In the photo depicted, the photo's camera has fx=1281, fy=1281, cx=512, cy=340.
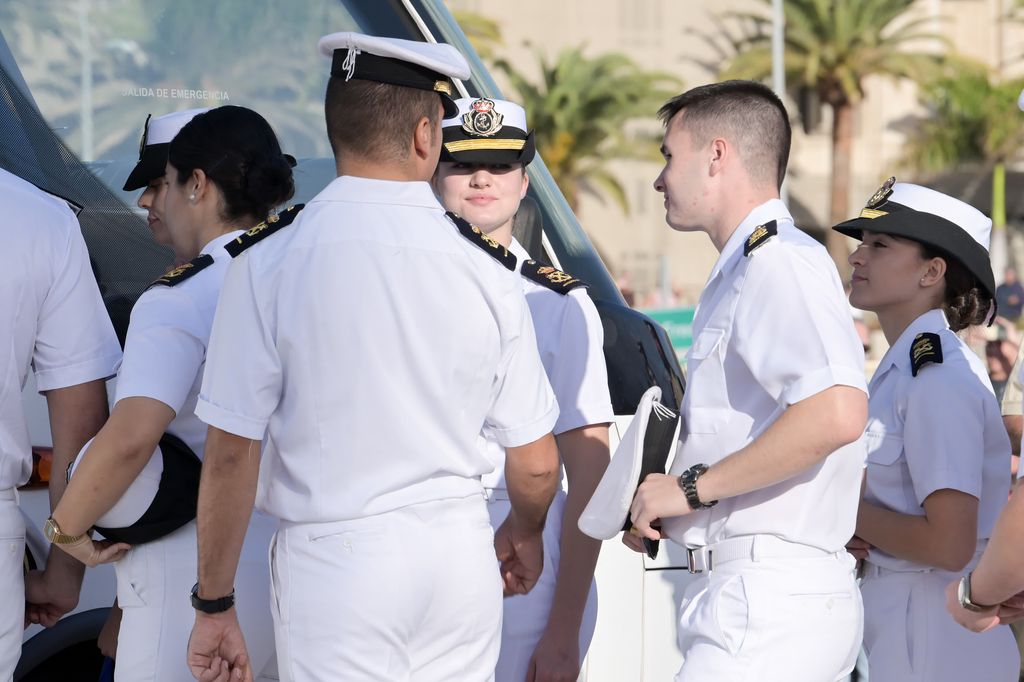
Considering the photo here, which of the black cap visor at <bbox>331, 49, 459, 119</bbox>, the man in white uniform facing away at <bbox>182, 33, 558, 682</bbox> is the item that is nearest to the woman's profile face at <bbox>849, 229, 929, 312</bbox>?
the man in white uniform facing away at <bbox>182, 33, 558, 682</bbox>

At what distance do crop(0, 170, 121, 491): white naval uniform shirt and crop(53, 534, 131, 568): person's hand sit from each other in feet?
0.66

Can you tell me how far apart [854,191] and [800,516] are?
34294 mm

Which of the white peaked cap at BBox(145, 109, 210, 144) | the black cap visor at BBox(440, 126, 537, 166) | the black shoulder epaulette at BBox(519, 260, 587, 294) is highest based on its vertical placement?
the white peaked cap at BBox(145, 109, 210, 144)

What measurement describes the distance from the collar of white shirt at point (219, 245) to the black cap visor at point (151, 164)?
0.31 metres

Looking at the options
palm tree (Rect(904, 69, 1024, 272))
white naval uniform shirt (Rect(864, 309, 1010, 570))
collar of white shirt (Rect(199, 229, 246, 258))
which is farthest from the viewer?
palm tree (Rect(904, 69, 1024, 272))

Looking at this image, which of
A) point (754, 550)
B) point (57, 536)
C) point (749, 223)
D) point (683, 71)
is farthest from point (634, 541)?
point (683, 71)

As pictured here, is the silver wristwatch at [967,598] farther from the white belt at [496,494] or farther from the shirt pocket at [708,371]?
the white belt at [496,494]

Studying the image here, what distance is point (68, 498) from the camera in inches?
97.1

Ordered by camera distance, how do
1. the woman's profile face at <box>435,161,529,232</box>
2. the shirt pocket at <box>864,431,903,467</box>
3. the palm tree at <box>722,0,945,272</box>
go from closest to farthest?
the shirt pocket at <box>864,431,903,467</box> < the woman's profile face at <box>435,161,529,232</box> < the palm tree at <box>722,0,945,272</box>

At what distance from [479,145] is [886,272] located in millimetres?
1052

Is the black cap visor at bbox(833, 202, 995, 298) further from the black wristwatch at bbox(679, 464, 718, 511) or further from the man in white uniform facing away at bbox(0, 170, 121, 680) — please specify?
the man in white uniform facing away at bbox(0, 170, 121, 680)

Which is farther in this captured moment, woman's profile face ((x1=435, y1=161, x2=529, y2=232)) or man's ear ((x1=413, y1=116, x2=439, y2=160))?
woman's profile face ((x1=435, y1=161, x2=529, y2=232))

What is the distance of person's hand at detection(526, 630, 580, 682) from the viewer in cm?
289

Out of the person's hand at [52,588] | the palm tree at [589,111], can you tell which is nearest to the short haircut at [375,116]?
the person's hand at [52,588]
